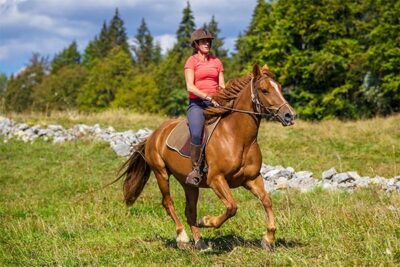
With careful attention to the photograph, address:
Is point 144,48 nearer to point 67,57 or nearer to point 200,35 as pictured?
point 67,57

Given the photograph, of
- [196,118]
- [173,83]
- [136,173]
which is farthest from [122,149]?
[173,83]

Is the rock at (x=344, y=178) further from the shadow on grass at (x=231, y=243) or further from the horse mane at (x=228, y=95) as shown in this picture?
the horse mane at (x=228, y=95)

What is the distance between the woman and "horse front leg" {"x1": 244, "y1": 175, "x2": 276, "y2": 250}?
82cm

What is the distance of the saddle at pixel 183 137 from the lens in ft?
23.4

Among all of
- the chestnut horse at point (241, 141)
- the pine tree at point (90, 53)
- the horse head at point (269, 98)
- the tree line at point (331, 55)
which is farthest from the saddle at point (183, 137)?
the pine tree at point (90, 53)

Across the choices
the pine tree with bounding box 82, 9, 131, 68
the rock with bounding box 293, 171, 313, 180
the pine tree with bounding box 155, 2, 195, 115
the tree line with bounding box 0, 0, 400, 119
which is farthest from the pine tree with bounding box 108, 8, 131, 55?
the rock with bounding box 293, 171, 313, 180

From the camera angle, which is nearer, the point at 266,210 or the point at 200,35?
the point at 266,210

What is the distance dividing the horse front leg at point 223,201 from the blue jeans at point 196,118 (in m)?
0.72

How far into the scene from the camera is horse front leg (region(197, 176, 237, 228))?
21.0ft

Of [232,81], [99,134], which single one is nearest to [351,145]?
[99,134]

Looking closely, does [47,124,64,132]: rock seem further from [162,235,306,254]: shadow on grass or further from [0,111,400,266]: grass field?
[162,235,306,254]: shadow on grass

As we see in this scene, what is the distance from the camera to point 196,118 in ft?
23.8

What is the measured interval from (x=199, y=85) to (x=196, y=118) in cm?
55

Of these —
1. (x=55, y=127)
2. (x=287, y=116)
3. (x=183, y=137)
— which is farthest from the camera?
(x=55, y=127)
